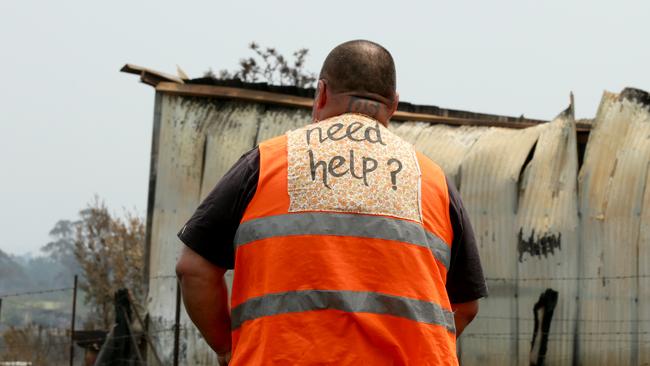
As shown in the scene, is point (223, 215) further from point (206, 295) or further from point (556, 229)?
point (556, 229)

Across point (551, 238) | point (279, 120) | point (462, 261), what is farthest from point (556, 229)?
point (462, 261)

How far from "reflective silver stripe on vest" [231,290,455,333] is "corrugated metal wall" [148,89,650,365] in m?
7.73

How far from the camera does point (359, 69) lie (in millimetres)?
3377

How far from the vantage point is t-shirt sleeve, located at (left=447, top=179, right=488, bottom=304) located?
3.41 m

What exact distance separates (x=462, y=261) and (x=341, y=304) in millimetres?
611

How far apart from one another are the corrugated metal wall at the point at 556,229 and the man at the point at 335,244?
7.49m

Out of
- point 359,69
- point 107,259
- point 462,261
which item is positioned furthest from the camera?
Answer: point 107,259

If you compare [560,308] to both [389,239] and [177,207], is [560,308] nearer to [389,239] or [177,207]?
[177,207]

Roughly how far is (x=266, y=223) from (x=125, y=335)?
31.8 ft

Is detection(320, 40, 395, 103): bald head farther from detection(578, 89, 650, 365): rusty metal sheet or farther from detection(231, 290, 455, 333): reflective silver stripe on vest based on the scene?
detection(578, 89, 650, 365): rusty metal sheet

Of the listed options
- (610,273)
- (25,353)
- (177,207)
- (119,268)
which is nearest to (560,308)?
(610,273)

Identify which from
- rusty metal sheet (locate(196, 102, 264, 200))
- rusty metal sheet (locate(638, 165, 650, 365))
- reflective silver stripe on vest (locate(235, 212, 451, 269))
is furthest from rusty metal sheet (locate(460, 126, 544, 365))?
reflective silver stripe on vest (locate(235, 212, 451, 269))

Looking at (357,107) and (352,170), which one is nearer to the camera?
(352,170)

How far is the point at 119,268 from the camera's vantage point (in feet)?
121
